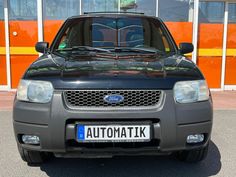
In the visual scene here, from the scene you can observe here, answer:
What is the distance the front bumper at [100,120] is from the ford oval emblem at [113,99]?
0.09 metres

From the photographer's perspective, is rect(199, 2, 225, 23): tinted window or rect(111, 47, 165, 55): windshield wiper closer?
rect(111, 47, 165, 55): windshield wiper

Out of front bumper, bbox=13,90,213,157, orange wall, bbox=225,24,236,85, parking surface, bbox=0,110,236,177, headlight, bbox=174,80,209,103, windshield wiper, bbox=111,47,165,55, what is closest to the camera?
front bumper, bbox=13,90,213,157

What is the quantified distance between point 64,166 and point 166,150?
4.17 ft

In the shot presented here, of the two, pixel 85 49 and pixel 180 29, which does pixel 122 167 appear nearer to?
pixel 85 49

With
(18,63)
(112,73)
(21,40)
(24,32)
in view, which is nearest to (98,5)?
(24,32)

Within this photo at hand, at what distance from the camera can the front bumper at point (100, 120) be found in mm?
2947

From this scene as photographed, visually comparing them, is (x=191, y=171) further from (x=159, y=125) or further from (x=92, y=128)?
(x=92, y=128)

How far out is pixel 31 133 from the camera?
10.00ft

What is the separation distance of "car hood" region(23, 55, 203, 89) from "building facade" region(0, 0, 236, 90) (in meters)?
5.82

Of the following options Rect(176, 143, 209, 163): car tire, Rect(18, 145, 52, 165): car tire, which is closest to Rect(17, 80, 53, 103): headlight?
Rect(18, 145, 52, 165): car tire

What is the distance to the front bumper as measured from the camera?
295 centimetres

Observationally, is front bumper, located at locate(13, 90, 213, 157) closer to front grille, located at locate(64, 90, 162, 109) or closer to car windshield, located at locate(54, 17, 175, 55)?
front grille, located at locate(64, 90, 162, 109)

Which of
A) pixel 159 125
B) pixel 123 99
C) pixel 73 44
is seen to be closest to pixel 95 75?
pixel 123 99

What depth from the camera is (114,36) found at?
4.49m
